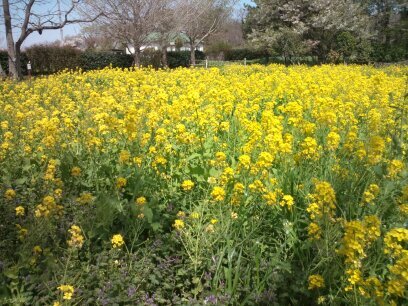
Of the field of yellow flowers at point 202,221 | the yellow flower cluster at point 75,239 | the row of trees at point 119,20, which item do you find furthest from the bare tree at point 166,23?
the yellow flower cluster at point 75,239

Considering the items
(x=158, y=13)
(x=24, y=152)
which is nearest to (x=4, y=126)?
(x=24, y=152)

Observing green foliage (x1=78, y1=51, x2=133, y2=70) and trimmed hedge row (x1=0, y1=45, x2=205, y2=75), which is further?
green foliage (x1=78, y1=51, x2=133, y2=70)

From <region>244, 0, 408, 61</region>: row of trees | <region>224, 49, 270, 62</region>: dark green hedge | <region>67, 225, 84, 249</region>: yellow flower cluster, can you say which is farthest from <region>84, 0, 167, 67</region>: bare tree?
<region>224, 49, 270, 62</region>: dark green hedge

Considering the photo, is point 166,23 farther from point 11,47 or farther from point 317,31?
point 317,31

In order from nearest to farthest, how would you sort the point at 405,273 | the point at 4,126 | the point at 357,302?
the point at 405,273 → the point at 357,302 → the point at 4,126

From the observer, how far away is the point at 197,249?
7.67 feet

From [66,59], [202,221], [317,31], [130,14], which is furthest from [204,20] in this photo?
[202,221]

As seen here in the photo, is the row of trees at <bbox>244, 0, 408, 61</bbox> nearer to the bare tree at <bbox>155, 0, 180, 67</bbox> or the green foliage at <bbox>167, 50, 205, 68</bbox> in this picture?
the green foliage at <bbox>167, 50, 205, 68</bbox>

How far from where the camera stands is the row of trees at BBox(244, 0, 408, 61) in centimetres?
2414

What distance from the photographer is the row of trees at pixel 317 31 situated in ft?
79.2

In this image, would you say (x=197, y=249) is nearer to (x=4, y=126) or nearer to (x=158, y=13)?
(x=4, y=126)

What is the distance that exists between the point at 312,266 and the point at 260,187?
586 millimetres

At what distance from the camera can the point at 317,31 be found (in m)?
25.6

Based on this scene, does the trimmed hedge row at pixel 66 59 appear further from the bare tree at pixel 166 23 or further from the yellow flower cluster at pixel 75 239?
the yellow flower cluster at pixel 75 239
